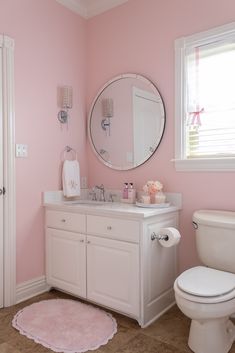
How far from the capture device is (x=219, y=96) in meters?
2.20

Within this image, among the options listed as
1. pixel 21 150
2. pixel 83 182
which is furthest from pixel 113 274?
pixel 21 150

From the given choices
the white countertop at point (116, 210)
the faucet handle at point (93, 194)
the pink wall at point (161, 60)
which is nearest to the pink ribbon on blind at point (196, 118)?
the pink wall at point (161, 60)

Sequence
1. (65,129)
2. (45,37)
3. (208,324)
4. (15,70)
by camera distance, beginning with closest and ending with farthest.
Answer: (208,324), (15,70), (45,37), (65,129)

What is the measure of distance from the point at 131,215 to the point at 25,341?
1015 mm

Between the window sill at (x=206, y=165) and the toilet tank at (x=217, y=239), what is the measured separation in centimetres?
32

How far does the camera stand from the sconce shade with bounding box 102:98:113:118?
9.11ft

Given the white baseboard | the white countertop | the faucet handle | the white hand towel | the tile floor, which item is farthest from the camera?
the faucet handle

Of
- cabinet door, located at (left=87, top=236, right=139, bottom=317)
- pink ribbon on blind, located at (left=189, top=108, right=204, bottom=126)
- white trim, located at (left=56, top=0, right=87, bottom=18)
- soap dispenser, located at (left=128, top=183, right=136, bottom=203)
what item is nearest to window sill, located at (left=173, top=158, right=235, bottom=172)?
pink ribbon on blind, located at (left=189, top=108, right=204, bottom=126)

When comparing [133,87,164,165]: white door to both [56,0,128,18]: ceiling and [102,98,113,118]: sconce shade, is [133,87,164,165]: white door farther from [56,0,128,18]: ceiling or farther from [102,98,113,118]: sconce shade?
[56,0,128,18]: ceiling

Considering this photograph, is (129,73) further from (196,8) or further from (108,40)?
(196,8)

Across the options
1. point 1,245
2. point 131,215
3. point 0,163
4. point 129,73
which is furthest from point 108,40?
point 1,245

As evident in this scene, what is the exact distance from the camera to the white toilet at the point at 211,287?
61.3 inches

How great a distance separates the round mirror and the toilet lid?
1.08 metres

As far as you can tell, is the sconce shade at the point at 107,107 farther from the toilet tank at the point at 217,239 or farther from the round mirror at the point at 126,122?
the toilet tank at the point at 217,239
